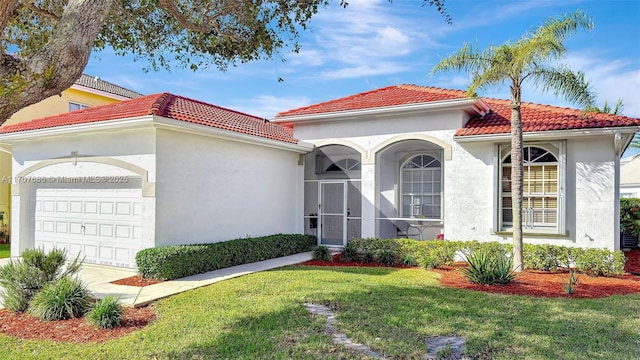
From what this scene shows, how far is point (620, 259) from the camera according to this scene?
36.6ft

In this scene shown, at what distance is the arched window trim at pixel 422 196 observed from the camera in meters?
16.0

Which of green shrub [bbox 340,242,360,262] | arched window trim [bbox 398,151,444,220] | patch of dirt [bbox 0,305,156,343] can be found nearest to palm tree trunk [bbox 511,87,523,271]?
arched window trim [bbox 398,151,444,220]

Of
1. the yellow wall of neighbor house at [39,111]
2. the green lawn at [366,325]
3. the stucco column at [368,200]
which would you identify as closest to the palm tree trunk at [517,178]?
the green lawn at [366,325]

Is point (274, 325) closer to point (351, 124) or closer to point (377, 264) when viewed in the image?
point (377, 264)

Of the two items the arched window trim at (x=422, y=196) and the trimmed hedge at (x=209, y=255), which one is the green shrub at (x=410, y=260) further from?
the trimmed hedge at (x=209, y=255)

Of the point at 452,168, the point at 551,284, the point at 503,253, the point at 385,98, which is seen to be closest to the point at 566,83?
the point at 452,168

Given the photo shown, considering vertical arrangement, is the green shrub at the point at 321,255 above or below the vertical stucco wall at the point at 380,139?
below

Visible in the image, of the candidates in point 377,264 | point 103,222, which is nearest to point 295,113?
point 377,264

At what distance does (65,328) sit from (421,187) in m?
12.7

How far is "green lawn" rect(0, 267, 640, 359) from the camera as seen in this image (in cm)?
573

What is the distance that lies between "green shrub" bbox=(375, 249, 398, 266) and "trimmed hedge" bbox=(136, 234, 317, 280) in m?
3.36

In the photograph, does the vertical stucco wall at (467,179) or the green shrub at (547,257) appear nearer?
the green shrub at (547,257)

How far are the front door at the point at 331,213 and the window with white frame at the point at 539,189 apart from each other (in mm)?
6083

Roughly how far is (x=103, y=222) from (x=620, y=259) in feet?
48.0
